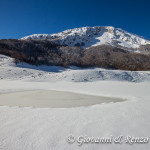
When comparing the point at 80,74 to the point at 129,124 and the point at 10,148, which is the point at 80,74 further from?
the point at 10,148

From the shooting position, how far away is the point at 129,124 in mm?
2039

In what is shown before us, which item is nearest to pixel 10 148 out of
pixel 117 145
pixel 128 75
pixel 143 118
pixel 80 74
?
pixel 117 145

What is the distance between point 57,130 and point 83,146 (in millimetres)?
540

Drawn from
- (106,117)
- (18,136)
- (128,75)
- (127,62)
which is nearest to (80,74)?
(128,75)

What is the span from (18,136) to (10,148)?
0.75ft

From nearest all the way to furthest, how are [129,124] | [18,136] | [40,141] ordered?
[40,141] → [18,136] → [129,124]

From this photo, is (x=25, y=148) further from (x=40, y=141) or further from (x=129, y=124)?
(x=129, y=124)

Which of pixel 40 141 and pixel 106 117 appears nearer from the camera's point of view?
pixel 40 141

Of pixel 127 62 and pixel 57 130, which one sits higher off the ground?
pixel 127 62

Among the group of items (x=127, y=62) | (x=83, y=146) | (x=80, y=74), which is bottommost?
(x=83, y=146)

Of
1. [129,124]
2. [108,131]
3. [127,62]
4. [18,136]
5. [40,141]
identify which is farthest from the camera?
[127,62]

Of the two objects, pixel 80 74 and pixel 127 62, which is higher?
pixel 127 62

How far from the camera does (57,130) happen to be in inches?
72.4

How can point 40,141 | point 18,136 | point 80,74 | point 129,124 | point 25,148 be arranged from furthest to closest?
1. point 80,74
2. point 129,124
3. point 18,136
4. point 40,141
5. point 25,148
